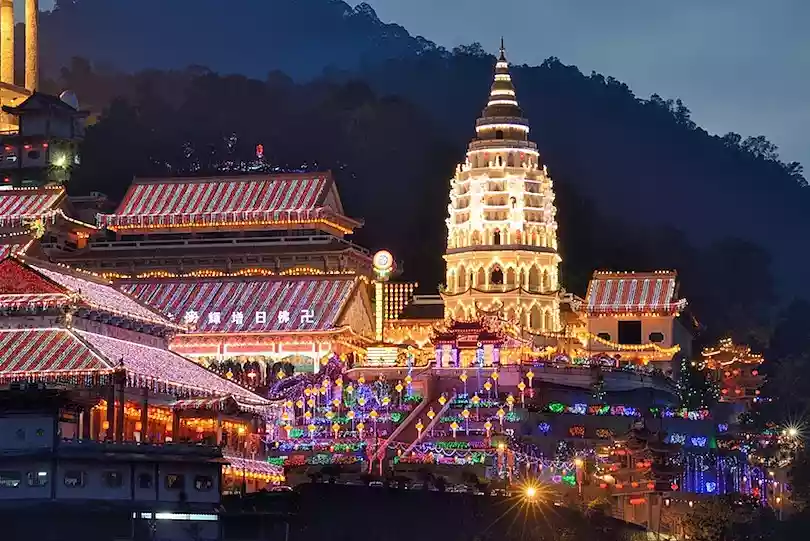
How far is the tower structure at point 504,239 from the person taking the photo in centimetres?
12438

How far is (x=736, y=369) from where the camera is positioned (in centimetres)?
13150

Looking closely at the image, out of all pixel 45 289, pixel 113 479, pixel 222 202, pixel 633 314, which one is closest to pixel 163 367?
pixel 45 289

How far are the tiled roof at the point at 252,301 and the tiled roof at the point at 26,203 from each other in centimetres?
1013

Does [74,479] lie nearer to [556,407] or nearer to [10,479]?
[10,479]

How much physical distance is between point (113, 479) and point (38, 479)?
2.76 m

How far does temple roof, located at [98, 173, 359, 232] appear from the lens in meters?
131

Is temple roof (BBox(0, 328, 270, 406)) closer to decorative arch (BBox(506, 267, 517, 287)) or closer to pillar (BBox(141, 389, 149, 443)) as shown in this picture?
pillar (BBox(141, 389, 149, 443))

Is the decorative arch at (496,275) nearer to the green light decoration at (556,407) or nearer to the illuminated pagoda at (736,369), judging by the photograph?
the illuminated pagoda at (736,369)

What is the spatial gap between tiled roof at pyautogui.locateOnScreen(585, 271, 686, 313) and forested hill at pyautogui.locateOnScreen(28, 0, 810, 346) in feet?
59.0

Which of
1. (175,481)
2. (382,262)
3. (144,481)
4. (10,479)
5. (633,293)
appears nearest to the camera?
(10,479)

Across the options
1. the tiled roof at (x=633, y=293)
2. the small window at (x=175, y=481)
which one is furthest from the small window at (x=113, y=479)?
the tiled roof at (x=633, y=293)

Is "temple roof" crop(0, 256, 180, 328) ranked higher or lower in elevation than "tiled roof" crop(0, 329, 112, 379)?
higher

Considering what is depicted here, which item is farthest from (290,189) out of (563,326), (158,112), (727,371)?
(158,112)

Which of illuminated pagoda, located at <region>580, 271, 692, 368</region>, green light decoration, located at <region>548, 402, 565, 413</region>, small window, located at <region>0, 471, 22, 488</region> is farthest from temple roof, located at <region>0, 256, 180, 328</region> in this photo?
illuminated pagoda, located at <region>580, 271, 692, 368</region>
